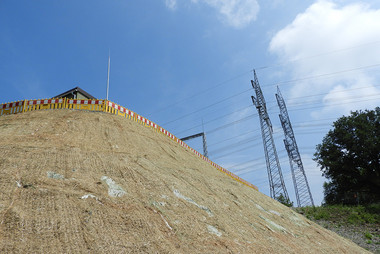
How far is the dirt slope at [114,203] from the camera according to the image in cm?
727

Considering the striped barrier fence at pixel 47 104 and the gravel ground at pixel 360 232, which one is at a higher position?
the striped barrier fence at pixel 47 104

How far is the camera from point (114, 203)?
916 cm

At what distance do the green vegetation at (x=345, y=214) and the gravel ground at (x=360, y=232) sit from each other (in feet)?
2.88

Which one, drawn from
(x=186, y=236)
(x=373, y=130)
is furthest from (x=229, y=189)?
(x=373, y=130)

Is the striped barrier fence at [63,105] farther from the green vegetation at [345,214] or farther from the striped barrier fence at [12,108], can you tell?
the green vegetation at [345,214]

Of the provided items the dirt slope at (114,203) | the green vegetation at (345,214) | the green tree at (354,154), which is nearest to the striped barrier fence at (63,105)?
the dirt slope at (114,203)

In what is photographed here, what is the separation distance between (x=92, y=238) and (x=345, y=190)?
4307 cm

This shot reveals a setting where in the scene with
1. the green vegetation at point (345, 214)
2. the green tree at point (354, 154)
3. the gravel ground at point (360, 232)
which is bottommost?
the gravel ground at point (360, 232)

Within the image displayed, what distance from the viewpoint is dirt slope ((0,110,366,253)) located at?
727 centimetres

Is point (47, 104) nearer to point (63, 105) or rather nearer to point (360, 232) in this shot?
point (63, 105)

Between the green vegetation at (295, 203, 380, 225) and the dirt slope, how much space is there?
9.20m

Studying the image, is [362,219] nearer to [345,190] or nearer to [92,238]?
[345,190]

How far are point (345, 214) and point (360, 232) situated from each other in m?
4.78

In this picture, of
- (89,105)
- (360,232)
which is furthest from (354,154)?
(89,105)
